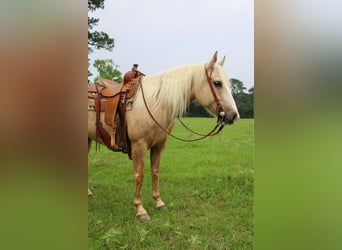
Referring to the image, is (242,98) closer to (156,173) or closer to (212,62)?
(212,62)

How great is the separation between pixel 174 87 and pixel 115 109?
1.36 ft

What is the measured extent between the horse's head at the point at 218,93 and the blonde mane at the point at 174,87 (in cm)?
5

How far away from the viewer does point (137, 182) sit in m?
1.69

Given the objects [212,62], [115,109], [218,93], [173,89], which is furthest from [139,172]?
[212,62]

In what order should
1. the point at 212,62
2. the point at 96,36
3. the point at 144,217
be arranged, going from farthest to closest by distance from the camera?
1. the point at 144,217
2. the point at 212,62
3. the point at 96,36

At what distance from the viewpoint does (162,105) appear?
5.70 ft

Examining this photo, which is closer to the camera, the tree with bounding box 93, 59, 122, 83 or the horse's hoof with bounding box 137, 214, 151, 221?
the tree with bounding box 93, 59, 122, 83

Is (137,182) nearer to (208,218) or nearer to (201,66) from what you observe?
(208,218)

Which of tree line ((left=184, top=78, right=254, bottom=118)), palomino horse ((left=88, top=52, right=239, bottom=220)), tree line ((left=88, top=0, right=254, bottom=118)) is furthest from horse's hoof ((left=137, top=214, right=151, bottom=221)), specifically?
tree line ((left=184, top=78, right=254, bottom=118))

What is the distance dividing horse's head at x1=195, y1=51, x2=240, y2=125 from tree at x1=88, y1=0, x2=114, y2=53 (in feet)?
1.90

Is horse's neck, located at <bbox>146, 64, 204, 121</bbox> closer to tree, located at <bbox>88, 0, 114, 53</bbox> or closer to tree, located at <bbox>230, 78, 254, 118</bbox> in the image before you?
tree, located at <bbox>230, 78, 254, 118</bbox>

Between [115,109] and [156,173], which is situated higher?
[115,109]

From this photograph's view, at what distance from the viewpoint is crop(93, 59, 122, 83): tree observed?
1.53 meters
